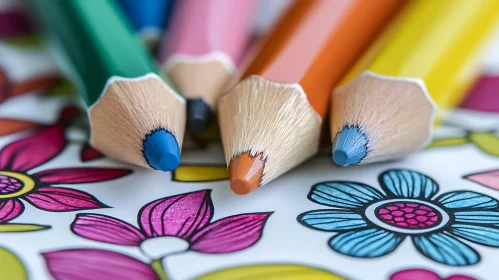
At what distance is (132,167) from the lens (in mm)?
399

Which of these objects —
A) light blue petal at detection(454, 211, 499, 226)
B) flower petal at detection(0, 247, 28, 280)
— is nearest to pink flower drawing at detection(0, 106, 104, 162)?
flower petal at detection(0, 247, 28, 280)

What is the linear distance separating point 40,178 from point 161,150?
9 centimetres

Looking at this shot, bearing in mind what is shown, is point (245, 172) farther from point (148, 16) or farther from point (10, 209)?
point (148, 16)

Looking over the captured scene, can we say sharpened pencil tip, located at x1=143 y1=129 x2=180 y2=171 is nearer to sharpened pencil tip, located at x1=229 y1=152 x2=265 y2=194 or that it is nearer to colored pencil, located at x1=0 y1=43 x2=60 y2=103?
sharpened pencil tip, located at x1=229 y1=152 x2=265 y2=194

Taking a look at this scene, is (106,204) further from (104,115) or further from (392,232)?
(392,232)

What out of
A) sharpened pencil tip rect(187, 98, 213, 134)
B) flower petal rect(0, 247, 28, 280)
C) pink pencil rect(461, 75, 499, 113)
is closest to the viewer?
flower petal rect(0, 247, 28, 280)

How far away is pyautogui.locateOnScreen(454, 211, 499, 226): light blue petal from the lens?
1.14 ft

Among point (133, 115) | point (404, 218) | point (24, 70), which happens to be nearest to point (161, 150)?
point (133, 115)

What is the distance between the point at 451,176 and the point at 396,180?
0.04 metres

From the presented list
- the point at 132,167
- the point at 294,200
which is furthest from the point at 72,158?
the point at 294,200

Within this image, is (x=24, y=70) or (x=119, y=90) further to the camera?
(x=24, y=70)

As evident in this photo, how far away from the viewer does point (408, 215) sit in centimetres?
35

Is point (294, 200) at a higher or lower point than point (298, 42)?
lower

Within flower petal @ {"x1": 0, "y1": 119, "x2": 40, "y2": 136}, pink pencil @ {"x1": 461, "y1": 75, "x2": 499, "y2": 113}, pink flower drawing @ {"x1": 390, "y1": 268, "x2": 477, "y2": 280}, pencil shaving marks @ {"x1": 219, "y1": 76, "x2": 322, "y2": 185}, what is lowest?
pink flower drawing @ {"x1": 390, "y1": 268, "x2": 477, "y2": 280}
